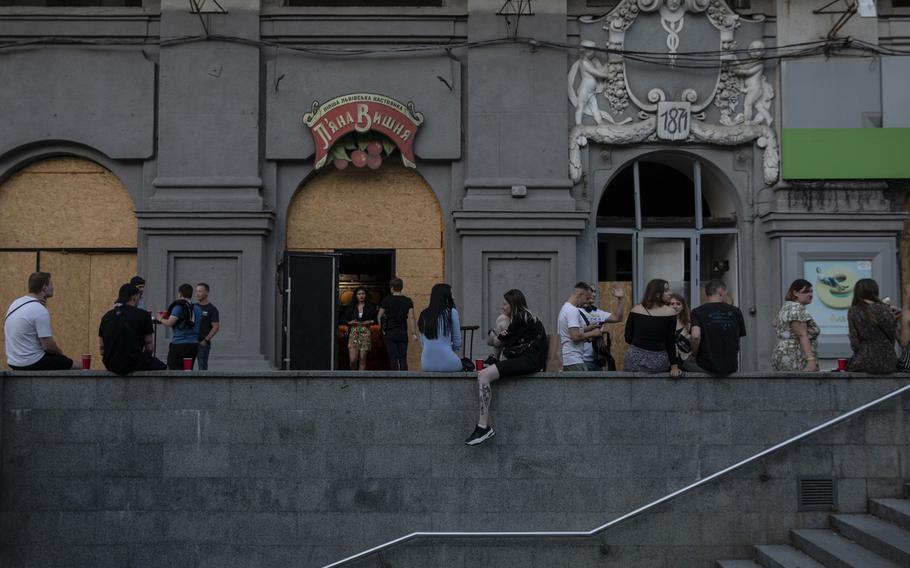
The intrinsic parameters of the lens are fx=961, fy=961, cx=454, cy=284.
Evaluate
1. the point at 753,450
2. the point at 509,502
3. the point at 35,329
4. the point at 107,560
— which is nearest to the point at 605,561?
the point at 509,502

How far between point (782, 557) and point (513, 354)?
335 cm

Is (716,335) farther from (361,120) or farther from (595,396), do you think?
(361,120)

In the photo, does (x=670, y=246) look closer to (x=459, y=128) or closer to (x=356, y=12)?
(x=459, y=128)

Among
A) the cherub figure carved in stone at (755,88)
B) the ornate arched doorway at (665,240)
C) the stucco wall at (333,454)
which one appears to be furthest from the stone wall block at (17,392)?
the cherub figure carved in stone at (755,88)

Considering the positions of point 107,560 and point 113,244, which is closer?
point 107,560

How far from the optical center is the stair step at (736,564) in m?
9.74

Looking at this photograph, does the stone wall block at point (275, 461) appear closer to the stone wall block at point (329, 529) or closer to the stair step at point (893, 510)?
the stone wall block at point (329, 529)

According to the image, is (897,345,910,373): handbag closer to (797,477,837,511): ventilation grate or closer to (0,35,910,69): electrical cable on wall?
(797,477,837,511): ventilation grate

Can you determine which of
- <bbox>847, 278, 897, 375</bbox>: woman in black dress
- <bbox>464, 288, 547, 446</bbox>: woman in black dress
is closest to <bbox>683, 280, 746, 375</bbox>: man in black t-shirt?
<bbox>847, 278, 897, 375</bbox>: woman in black dress

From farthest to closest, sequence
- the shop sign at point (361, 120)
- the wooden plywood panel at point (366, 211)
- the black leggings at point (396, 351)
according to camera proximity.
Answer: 1. the wooden plywood panel at point (366, 211)
2. the shop sign at point (361, 120)
3. the black leggings at point (396, 351)

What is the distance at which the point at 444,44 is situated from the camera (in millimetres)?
15859

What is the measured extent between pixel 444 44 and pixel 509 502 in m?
8.38

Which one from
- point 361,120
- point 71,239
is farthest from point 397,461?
point 71,239

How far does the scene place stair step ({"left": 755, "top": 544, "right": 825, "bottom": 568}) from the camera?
9070 mm
